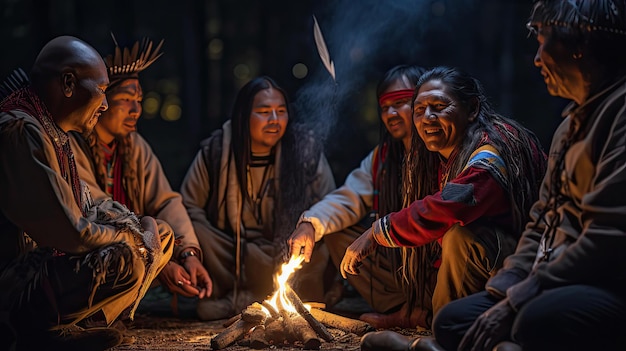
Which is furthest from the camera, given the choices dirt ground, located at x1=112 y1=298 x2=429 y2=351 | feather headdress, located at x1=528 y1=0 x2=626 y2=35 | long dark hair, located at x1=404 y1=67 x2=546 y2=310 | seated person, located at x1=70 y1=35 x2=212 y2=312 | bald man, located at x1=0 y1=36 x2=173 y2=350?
seated person, located at x1=70 y1=35 x2=212 y2=312

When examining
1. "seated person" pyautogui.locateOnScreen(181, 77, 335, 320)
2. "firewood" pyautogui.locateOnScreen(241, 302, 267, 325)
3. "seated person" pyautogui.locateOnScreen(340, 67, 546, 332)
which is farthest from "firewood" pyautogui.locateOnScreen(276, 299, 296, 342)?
"seated person" pyautogui.locateOnScreen(181, 77, 335, 320)

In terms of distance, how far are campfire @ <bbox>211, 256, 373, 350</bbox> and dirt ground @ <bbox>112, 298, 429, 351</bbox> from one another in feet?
0.16

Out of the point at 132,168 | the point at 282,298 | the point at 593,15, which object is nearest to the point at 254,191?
the point at 132,168

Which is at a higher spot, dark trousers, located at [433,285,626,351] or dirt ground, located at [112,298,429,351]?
dark trousers, located at [433,285,626,351]

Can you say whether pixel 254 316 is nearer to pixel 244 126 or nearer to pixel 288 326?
pixel 288 326

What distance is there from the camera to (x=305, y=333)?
15.0 feet

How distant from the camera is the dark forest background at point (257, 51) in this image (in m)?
8.98

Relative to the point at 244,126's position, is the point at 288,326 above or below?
below

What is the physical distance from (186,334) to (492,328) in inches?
102

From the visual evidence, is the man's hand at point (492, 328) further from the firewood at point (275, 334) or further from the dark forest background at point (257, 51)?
the dark forest background at point (257, 51)

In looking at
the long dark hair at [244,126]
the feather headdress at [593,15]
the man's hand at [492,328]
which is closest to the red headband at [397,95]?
the long dark hair at [244,126]

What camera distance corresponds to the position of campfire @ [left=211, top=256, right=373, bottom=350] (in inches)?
181

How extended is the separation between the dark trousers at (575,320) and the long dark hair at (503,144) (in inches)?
50.3

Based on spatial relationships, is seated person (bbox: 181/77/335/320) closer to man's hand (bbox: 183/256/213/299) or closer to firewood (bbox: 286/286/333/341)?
man's hand (bbox: 183/256/213/299)
